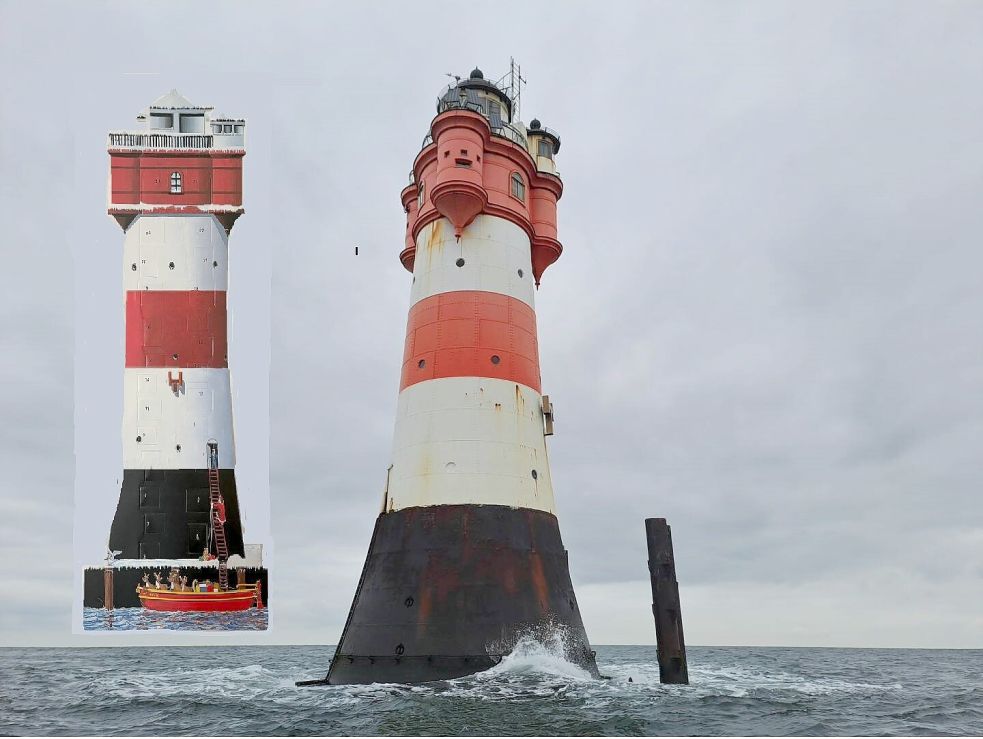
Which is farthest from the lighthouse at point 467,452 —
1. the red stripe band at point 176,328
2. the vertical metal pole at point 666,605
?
the red stripe band at point 176,328

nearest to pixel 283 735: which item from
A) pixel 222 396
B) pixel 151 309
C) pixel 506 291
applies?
pixel 222 396

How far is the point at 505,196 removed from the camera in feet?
75.0

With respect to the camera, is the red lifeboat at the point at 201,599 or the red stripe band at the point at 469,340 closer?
the red lifeboat at the point at 201,599

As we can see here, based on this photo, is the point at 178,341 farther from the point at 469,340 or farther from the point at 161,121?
the point at 469,340

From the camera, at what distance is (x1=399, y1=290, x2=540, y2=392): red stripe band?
69.7 feet

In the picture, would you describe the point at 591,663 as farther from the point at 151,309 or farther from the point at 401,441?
the point at 151,309

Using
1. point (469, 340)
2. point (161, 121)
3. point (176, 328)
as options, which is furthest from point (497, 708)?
point (161, 121)

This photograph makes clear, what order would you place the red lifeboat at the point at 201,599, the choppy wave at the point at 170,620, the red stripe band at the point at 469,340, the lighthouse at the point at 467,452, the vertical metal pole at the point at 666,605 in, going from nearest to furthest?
the choppy wave at the point at 170,620 < the red lifeboat at the point at 201,599 < the lighthouse at the point at 467,452 < the vertical metal pole at the point at 666,605 < the red stripe band at the point at 469,340

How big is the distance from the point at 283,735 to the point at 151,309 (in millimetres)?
10141

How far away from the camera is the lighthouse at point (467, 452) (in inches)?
751

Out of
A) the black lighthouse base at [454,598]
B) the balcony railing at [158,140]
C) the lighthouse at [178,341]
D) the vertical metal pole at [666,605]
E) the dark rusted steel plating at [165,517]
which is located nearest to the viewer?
the dark rusted steel plating at [165,517]

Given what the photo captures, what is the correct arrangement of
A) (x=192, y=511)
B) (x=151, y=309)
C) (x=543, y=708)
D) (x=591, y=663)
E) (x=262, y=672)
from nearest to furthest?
(x=543, y=708)
(x=192, y=511)
(x=151, y=309)
(x=591, y=663)
(x=262, y=672)

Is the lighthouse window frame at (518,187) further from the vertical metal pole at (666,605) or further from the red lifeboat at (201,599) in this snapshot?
the red lifeboat at (201,599)

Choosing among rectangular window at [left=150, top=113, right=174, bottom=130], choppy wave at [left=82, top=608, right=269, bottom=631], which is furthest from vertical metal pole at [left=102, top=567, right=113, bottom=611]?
rectangular window at [left=150, top=113, right=174, bottom=130]
